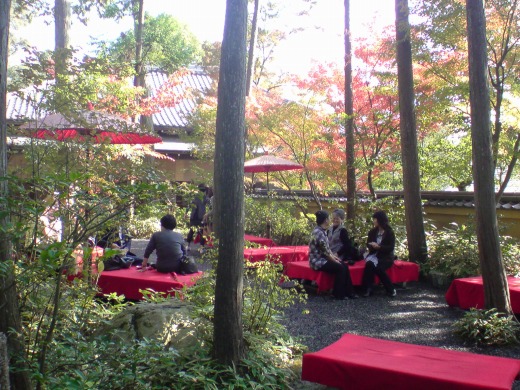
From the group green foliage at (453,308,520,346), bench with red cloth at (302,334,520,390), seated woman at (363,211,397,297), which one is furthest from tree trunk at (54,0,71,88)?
bench with red cloth at (302,334,520,390)

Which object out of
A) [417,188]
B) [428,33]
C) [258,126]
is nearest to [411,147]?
[417,188]

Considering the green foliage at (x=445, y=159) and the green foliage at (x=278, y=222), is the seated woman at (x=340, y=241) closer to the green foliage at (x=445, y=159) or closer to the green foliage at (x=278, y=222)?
the green foliage at (x=278, y=222)

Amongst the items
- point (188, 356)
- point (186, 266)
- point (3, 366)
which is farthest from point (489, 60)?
point (3, 366)

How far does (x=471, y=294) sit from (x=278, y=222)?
7.77 m

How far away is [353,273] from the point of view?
8.86 meters

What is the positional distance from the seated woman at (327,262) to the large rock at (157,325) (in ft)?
11.9

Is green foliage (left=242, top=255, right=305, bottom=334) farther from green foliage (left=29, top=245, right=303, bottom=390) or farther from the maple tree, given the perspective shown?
the maple tree

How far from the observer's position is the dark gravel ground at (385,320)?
6.21 meters

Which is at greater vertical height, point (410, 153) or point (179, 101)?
point (179, 101)

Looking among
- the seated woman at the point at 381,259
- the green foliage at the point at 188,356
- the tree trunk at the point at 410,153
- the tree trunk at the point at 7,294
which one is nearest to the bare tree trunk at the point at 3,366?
the green foliage at the point at 188,356

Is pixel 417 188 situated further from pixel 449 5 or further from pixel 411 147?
pixel 449 5

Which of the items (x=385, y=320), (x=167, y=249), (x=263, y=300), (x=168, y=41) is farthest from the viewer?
(x=168, y=41)

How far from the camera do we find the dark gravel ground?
20.4 ft

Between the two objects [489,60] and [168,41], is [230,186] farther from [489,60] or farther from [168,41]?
[168,41]
